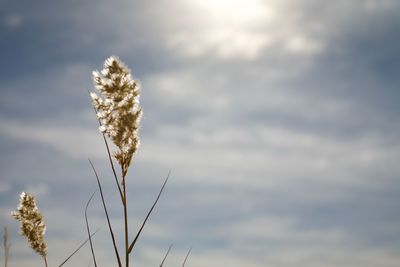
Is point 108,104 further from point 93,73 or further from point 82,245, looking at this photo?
point 82,245

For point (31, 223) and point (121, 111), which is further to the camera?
point (31, 223)

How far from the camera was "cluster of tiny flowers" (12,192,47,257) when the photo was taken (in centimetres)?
629

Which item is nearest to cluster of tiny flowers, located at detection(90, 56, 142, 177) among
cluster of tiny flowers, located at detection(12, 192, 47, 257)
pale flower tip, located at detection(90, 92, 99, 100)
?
pale flower tip, located at detection(90, 92, 99, 100)

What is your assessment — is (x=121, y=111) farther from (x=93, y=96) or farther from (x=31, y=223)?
(x=31, y=223)

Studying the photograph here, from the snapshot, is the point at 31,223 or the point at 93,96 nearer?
the point at 93,96

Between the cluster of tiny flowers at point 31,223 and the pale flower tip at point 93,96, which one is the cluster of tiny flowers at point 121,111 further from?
the cluster of tiny flowers at point 31,223

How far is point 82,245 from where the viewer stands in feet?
16.7

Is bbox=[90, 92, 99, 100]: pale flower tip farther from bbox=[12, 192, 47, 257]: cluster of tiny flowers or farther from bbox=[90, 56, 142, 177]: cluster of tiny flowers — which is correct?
bbox=[12, 192, 47, 257]: cluster of tiny flowers

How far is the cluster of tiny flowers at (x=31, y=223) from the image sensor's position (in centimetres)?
629

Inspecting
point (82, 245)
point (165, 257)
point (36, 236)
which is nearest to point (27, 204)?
point (36, 236)

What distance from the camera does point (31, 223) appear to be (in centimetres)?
637

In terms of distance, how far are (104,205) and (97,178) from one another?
397 millimetres

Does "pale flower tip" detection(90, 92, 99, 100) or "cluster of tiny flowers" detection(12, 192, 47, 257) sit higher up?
"pale flower tip" detection(90, 92, 99, 100)

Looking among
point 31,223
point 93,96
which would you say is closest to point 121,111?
point 93,96
